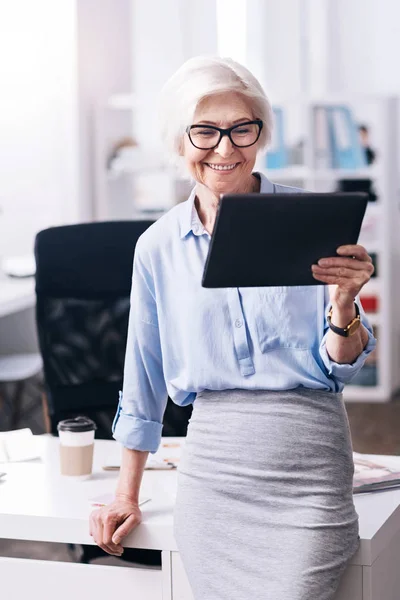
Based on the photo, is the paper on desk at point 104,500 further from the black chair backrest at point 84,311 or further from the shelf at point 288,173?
the shelf at point 288,173

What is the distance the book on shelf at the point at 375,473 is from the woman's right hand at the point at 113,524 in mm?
418

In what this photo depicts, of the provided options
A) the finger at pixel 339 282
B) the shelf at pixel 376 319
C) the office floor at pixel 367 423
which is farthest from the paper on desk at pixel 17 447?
the shelf at pixel 376 319

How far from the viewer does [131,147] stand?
576cm

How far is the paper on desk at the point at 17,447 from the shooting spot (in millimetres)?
2201

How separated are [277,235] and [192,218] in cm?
29

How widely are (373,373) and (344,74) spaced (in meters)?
3.19

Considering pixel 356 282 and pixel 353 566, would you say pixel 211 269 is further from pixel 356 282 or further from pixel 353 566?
pixel 353 566

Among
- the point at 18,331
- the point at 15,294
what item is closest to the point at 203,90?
the point at 15,294

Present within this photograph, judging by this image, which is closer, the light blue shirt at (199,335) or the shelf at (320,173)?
the light blue shirt at (199,335)

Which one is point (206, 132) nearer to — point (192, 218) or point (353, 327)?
point (192, 218)

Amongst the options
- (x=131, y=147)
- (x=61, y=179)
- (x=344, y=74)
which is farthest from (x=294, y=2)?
(x=61, y=179)

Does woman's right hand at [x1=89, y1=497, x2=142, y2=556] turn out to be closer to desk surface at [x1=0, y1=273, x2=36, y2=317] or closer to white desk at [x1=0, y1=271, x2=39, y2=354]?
desk surface at [x1=0, y1=273, x2=36, y2=317]

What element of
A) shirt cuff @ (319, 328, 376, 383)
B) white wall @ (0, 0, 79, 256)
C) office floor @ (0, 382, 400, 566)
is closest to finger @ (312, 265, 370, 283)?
shirt cuff @ (319, 328, 376, 383)

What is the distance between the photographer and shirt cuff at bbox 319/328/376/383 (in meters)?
1.59
